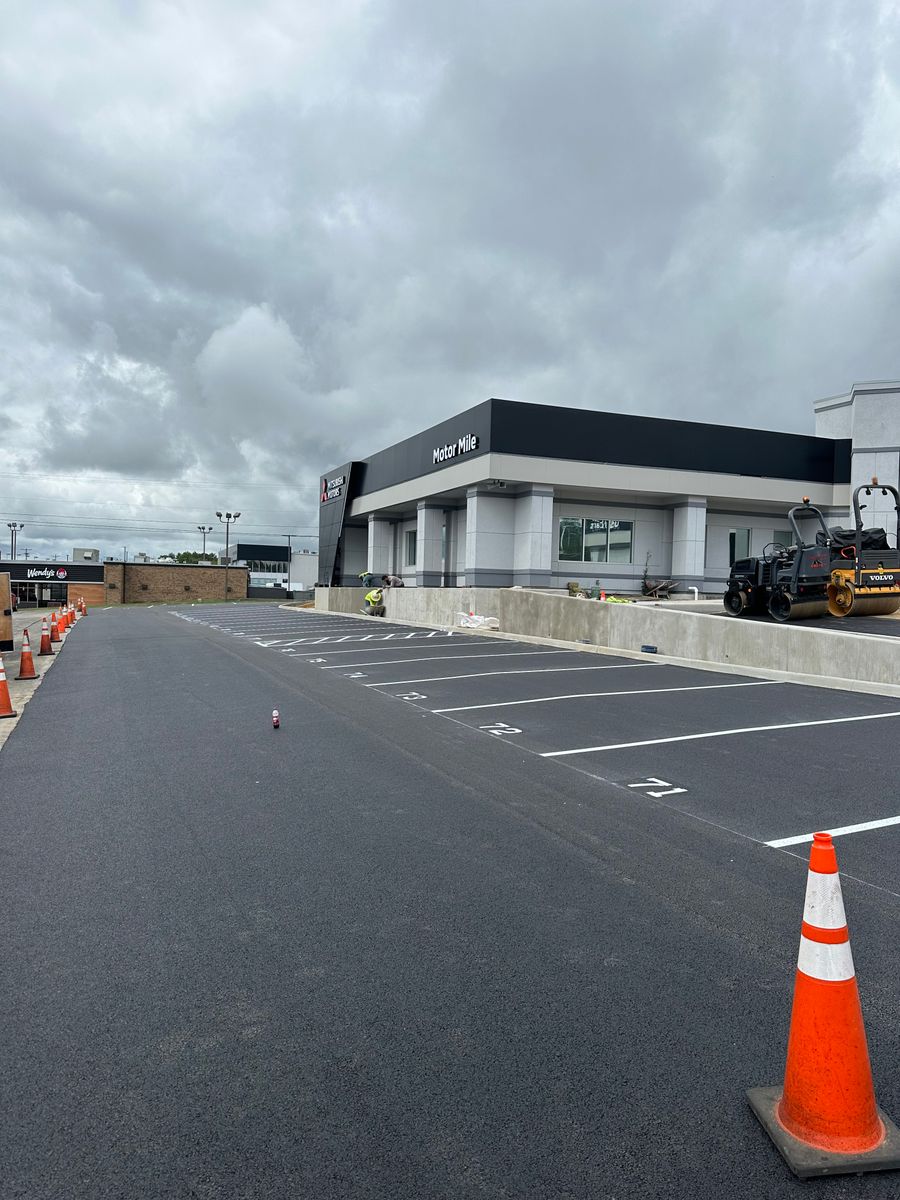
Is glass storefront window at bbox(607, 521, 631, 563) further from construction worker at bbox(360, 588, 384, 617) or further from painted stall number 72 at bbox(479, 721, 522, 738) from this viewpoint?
painted stall number 72 at bbox(479, 721, 522, 738)

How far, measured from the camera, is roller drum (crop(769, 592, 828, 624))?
58.0ft

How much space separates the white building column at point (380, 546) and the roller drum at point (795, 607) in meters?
27.3

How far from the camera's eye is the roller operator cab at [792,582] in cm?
1756

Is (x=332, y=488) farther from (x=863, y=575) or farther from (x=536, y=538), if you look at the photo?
(x=863, y=575)

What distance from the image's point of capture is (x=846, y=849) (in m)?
5.18

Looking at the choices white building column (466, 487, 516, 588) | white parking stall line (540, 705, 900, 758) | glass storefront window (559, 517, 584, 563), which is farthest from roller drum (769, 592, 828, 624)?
glass storefront window (559, 517, 584, 563)

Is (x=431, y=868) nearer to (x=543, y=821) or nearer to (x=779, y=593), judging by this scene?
(x=543, y=821)

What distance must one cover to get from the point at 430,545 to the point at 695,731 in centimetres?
2718

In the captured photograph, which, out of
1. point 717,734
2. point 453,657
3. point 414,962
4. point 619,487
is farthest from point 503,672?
point 619,487

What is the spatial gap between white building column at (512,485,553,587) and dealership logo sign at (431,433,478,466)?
2.75 m

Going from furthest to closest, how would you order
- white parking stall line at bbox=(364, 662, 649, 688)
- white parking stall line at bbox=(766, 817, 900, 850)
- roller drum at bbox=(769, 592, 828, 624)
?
roller drum at bbox=(769, 592, 828, 624)
white parking stall line at bbox=(364, 662, 649, 688)
white parking stall line at bbox=(766, 817, 900, 850)

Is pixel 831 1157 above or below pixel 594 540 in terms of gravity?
below

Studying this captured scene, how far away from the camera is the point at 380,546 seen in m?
43.3

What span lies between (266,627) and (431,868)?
84.0 ft
